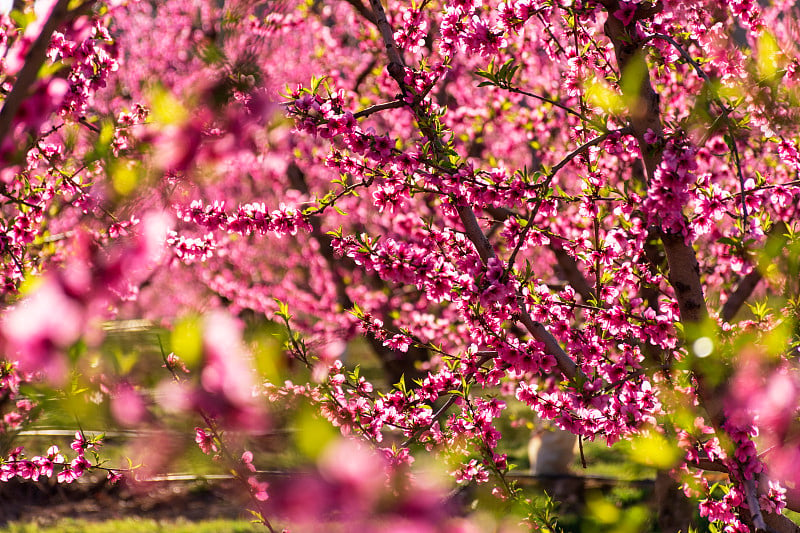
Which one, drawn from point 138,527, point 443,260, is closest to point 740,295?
point 443,260

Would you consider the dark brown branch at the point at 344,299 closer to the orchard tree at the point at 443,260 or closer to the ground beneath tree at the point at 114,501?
the ground beneath tree at the point at 114,501

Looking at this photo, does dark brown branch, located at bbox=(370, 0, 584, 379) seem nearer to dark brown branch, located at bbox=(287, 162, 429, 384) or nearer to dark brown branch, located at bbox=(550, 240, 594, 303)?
dark brown branch, located at bbox=(550, 240, 594, 303)

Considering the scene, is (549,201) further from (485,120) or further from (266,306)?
(266,306)

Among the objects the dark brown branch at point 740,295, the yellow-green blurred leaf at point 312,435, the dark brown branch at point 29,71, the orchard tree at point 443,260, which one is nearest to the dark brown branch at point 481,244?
the orchard tree at point 443,260

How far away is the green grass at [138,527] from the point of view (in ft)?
21.6

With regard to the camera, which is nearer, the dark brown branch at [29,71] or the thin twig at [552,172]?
the dark brown branch at [29,71]

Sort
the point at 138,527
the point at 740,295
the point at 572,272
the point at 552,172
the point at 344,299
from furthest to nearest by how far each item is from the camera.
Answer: the point at 344,299
the point at 138,527
the point at 572,272
the point at 740,295
the point at 552,172

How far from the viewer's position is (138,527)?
6898 millimetres

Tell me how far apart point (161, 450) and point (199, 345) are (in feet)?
1.65

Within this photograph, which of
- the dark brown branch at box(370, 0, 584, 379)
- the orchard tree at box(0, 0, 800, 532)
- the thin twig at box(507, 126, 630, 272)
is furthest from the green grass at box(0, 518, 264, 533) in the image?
the thin twig at box(507, 126, 630, 272)

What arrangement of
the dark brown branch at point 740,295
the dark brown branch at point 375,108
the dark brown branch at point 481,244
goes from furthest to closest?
the dark brown branch at point 740,295 < the dark brown branch at point 481,244 < the dark brown branch at point 375,108

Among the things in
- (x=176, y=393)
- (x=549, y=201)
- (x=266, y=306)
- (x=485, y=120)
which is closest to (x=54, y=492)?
(x=266, y=306)

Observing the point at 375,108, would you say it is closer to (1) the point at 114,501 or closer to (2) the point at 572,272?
(2) the point at 572,272

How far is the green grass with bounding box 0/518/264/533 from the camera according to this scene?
6586 millimetres
